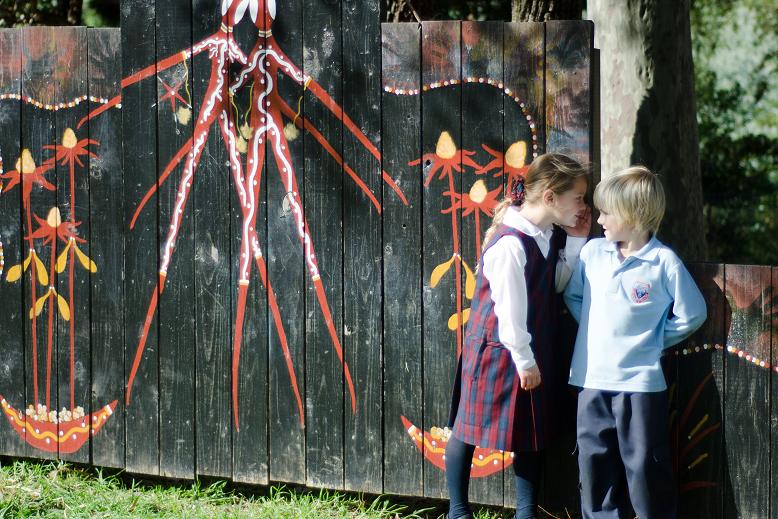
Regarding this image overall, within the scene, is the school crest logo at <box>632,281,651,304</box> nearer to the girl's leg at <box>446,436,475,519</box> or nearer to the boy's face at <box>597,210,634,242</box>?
the boy's face at <box>597,210,634,242</box>

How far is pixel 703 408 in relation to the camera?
146 inches

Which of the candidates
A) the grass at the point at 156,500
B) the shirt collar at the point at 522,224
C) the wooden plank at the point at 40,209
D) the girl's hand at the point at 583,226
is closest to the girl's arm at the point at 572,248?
the girl's hand at the point at 583,226

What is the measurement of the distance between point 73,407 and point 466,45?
2.47 meters

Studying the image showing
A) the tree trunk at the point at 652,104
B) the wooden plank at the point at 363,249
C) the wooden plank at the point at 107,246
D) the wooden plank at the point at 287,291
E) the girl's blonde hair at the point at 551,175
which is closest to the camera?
the girl's blonde hair at the point at 551,175

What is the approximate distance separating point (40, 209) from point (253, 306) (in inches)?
46.7

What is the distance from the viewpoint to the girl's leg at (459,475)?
150 inches

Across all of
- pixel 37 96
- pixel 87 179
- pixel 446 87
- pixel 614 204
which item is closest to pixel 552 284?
pixel 614 204

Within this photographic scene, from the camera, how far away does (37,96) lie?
4.62 meters

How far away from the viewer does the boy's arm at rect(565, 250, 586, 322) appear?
3.72 m

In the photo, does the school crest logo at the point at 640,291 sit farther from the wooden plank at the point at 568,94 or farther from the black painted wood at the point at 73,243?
the black painted wood at the point at 73,243

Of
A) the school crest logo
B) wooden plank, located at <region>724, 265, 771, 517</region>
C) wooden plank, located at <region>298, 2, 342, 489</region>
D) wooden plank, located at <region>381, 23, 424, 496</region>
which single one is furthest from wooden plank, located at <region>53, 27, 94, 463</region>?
wooden plank, located at <region>724, 265, 771, 517</region>

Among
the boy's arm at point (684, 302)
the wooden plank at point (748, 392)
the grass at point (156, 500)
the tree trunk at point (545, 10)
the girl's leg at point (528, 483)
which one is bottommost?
the grass at point (156, 500)

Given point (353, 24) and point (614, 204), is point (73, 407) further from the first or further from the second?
point (614, 204)

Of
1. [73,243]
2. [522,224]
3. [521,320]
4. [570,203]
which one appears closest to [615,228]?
[570,203]
